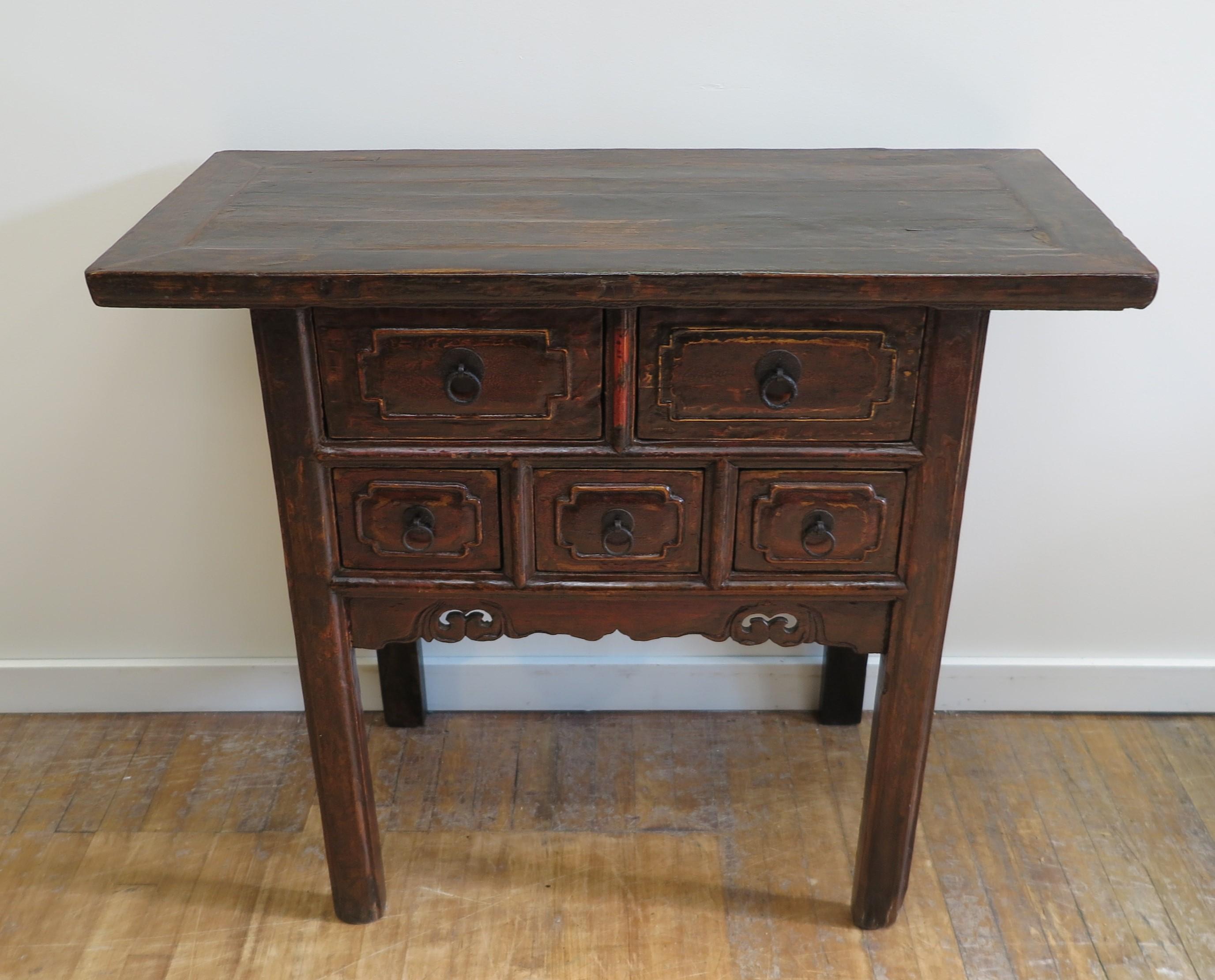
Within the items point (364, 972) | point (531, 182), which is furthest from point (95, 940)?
point (531, 182)

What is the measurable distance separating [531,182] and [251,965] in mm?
1099

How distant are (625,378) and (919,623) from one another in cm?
47

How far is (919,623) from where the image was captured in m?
1.43

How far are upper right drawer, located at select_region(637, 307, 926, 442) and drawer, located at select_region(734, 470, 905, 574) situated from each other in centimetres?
5

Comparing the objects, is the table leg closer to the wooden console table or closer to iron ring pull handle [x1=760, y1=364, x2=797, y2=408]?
the wooden console table

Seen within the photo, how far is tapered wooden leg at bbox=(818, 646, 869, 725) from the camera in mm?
1998

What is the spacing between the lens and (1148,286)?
3.78ft

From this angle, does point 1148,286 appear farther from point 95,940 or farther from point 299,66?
point 95,940

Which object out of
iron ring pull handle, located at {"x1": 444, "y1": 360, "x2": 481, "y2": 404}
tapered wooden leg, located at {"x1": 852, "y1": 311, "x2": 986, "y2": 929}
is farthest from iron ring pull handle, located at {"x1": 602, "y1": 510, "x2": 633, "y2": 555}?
tapered wooden leg, located at {"x1": 852, "y1": 311, "x2": 986, "y2": 929}

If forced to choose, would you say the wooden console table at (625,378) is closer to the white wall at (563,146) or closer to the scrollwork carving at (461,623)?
the scrollwork carving at (461,623)

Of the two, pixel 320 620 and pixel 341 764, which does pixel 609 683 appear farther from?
pixel 320 620

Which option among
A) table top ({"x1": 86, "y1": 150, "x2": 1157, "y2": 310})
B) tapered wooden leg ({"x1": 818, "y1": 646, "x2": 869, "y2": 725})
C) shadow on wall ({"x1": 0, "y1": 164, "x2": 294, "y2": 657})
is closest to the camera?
table top ({"x1": 86, "y1": 150, "x2": 1157, "y2": 310})

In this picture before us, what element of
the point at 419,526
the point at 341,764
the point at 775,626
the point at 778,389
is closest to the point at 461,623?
the point at 419,526

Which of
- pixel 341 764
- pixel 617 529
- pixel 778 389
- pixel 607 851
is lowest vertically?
pixel 607 851
